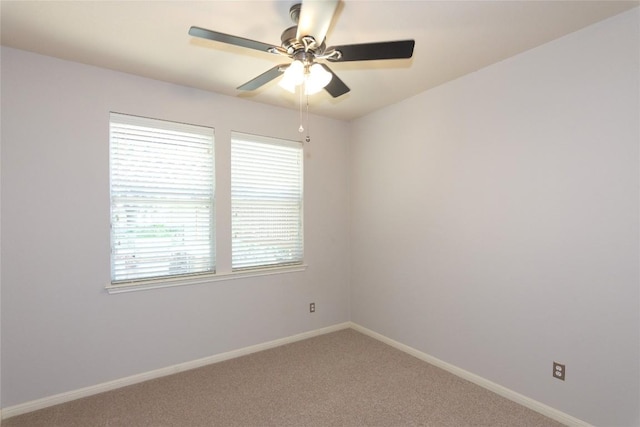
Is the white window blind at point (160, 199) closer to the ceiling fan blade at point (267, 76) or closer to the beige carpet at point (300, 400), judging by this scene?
the beige carpet at point (300, 400)

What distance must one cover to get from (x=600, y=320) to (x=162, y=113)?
3.69 m

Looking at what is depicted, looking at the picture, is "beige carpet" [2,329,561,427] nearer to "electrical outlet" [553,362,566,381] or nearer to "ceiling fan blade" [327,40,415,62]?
"electrical outlet" [553,362,566,381]

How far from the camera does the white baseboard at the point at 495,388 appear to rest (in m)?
2.22

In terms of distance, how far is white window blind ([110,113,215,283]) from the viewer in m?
2.76

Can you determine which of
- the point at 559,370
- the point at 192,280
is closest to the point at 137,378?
the point at 192,280

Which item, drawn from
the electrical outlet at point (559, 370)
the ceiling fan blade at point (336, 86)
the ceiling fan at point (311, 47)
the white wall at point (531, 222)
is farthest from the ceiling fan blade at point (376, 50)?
the electrical outlet at point (559, 370)

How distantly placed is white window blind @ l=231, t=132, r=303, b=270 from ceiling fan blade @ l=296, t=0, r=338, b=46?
1.88 metres

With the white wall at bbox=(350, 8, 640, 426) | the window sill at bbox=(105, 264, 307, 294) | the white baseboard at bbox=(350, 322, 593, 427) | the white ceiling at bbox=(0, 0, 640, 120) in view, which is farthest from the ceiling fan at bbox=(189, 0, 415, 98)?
the white baseboard at bbox=(350, 322, 593, 427)

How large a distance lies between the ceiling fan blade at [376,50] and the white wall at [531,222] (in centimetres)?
135

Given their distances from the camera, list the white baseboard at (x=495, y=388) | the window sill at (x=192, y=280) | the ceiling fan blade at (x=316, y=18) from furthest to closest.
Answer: the window sill at (x=192, y=280)
the white baseboard at (x=495, y=388)
the ceiling fan blade at (x=316, y=18)

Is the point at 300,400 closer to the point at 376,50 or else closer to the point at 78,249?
the point at 78,249

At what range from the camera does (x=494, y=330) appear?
264cm

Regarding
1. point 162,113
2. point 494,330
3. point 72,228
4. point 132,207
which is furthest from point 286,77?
point 494,330

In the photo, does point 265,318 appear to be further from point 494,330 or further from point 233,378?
point 494,330
